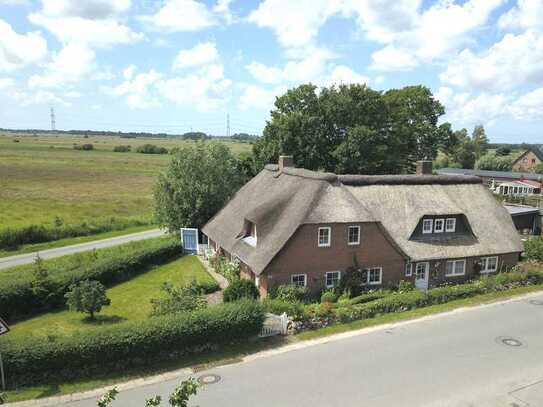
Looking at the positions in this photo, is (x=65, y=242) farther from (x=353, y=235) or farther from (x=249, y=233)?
(x=353, y=235)

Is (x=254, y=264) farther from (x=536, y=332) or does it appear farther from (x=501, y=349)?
(x=536, y=332)

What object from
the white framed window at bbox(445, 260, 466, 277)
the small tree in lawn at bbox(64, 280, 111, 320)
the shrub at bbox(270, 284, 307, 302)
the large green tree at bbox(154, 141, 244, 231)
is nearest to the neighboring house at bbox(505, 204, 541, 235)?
the white framed window at bbox(445, 260, 466, 277)

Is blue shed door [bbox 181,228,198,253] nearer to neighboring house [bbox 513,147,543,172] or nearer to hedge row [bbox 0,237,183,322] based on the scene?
hedge row [bbox 0,237,183,322]

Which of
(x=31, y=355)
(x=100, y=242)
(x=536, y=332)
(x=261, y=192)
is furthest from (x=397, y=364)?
(x=100, y=242)

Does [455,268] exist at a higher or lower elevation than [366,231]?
lower

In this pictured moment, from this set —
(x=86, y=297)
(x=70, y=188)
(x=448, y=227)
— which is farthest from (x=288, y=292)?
(x=70, y=188)

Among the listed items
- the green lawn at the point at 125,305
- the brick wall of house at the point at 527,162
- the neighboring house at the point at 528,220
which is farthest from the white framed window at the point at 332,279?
the brick wall of house at the point at 527,162
